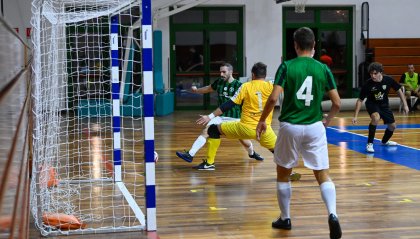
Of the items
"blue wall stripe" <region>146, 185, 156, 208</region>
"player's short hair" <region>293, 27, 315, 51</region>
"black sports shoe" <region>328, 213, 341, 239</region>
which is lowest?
"black sports shoe" <region>328, 213, 341, 239</region>

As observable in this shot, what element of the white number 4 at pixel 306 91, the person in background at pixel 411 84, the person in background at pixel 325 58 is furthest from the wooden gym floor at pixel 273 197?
the person in background at pixel 325 58

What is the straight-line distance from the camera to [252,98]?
8.76 meters

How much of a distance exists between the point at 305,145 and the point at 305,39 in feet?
3.07

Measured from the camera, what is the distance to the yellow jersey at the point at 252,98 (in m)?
8.72

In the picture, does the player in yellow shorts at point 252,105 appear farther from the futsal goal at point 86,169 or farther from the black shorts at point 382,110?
the black shorts at point 382,110

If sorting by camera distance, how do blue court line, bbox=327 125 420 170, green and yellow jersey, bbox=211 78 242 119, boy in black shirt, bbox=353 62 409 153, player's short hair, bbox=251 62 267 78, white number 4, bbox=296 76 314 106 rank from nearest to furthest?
white number 4, bbox=296 76 314 106 < player's short hair, bbox=251 62 267 78 < green and yellow jersey, bbox=211 78 242 119 < blue court line, bbox=327 125 420 170 < boy in black shirt, bbox=353 62 409 153

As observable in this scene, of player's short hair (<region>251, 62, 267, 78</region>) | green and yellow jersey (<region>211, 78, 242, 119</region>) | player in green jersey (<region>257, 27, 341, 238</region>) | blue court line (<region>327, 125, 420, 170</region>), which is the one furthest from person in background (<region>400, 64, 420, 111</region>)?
player in green jersey (<region>257, 27, 341, 238</region>)

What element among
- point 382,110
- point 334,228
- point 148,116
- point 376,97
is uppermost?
point 148,116

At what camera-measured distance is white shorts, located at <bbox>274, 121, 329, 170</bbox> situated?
5488 mm

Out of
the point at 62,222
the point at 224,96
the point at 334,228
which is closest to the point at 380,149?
the point at 224,96

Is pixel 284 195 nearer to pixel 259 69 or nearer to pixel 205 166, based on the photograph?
pixel 259 69

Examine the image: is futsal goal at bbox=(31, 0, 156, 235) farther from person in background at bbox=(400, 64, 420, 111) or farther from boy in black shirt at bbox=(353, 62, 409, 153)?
person in background at bbox=(400, 64, 420, 111)

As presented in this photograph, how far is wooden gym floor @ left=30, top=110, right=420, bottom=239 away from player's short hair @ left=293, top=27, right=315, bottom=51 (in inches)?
67.4

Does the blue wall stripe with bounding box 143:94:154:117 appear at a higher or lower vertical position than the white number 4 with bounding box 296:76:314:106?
lower
